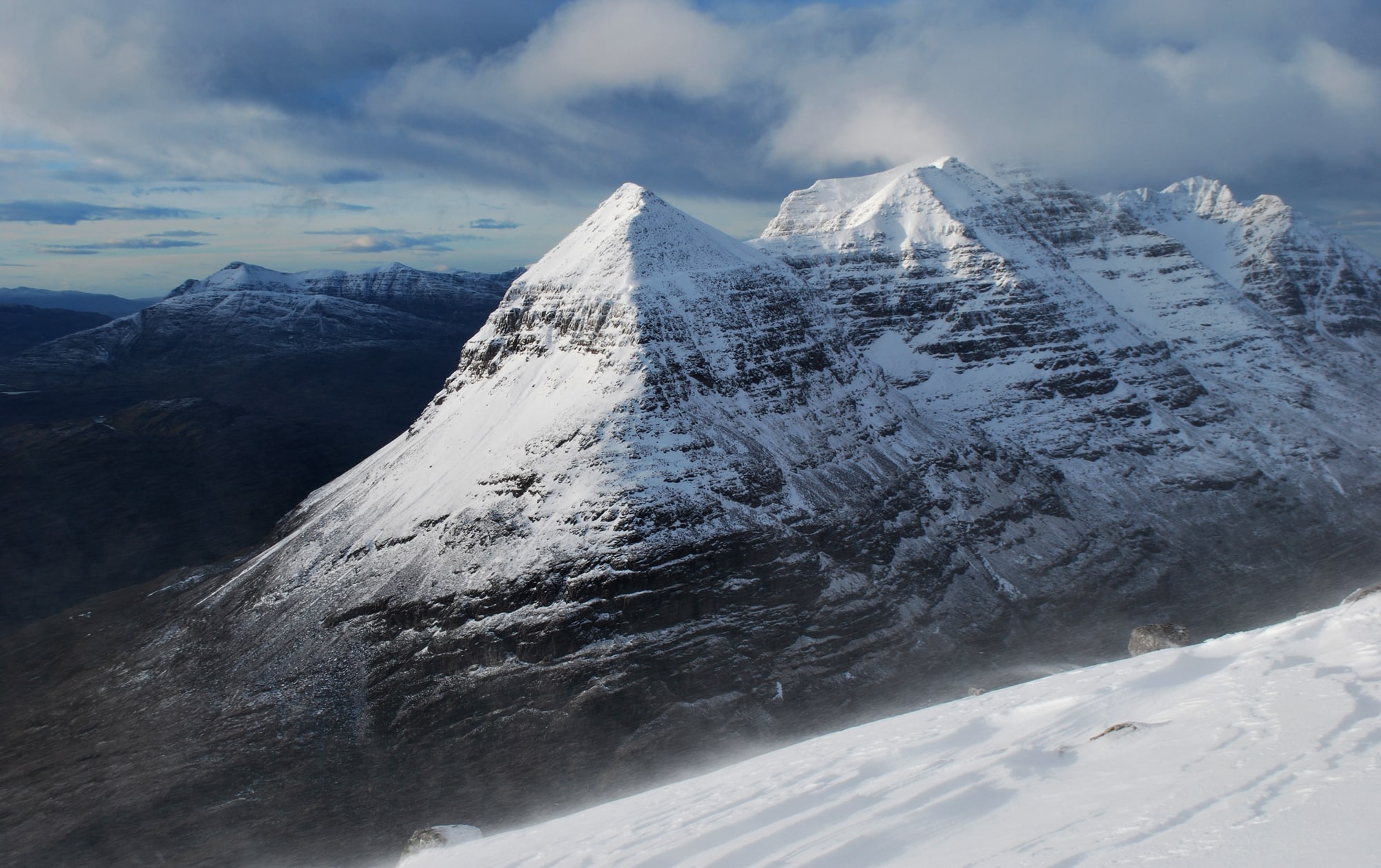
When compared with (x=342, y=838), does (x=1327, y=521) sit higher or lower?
higher

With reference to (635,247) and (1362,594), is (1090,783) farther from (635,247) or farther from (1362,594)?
(635,247)

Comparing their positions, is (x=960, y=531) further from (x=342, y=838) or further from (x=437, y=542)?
(x=342, y=838)

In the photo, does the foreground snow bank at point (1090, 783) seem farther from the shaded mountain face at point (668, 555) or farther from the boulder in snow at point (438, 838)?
the shaded mountain face at point (668, 555)

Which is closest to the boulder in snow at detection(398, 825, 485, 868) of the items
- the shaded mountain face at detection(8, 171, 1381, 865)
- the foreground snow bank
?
the foreground snow bank

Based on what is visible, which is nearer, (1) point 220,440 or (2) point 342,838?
(2) point 342,838

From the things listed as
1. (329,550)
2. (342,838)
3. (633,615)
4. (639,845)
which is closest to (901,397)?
(633,615)
